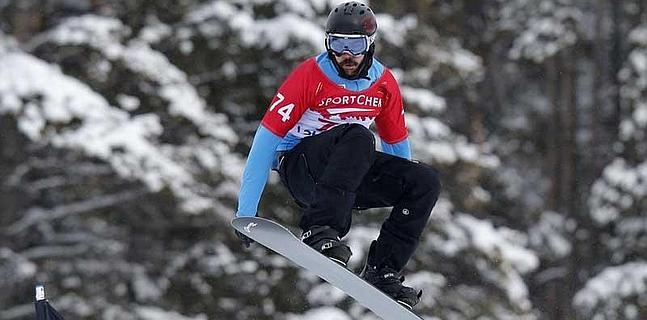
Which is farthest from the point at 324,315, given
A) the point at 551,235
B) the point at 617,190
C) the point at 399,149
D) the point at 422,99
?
the point at 551,235

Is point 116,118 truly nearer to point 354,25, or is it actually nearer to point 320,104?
point 320,104

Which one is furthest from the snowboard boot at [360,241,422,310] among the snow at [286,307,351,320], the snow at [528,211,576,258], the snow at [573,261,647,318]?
the snow at [528,211,576,258]

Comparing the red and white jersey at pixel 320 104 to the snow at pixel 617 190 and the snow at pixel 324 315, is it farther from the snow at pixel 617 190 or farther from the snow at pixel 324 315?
the snow at pixel 617 190

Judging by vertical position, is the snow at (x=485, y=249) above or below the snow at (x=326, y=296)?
above

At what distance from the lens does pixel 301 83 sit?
5.31 m

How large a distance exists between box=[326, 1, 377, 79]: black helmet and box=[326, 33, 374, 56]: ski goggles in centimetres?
2

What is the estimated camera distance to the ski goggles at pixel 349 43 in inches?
208

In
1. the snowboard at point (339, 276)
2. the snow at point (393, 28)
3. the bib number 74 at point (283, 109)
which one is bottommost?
the snowboard at point (339, 276)

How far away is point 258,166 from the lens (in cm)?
535

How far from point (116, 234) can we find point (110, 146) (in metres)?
2.53

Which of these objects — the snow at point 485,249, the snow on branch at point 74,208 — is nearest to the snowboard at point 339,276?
the snow on branch at point 74,208

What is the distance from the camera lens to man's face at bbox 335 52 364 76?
532 cm

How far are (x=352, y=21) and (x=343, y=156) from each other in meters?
0.51

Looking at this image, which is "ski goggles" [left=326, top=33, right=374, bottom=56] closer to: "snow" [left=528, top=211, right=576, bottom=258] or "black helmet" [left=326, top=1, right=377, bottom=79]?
"black helmet" [left=326, top=1, right=377, bottom=79]
